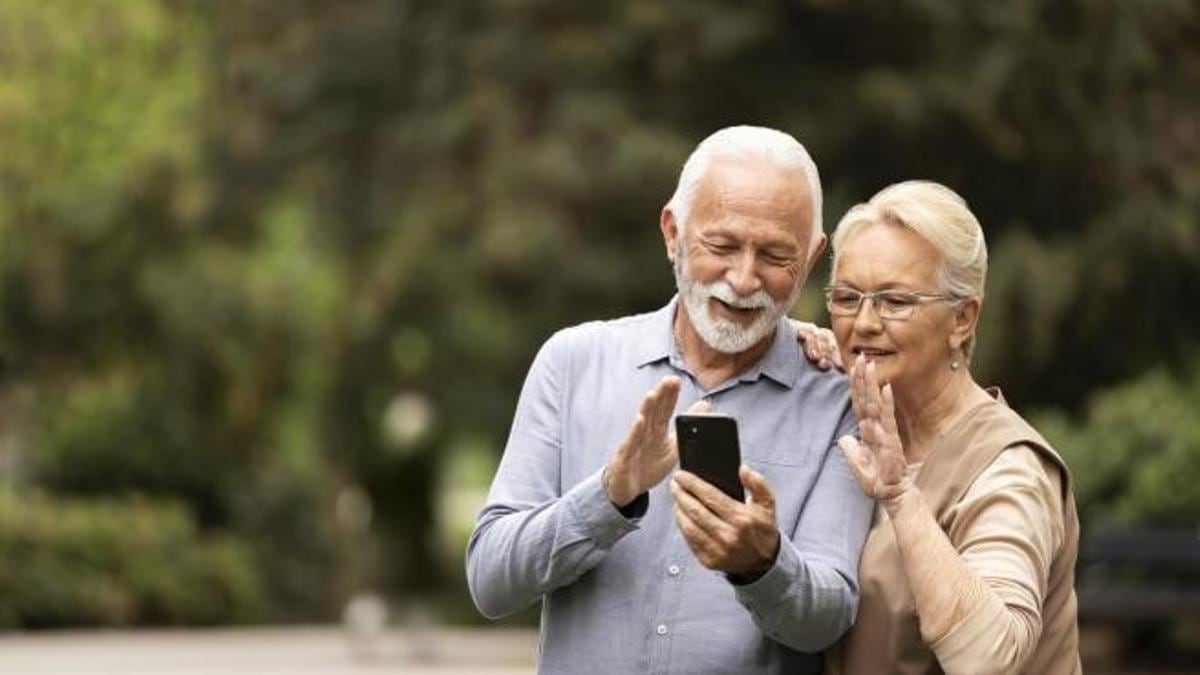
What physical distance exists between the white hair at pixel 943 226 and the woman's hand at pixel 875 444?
23 centimetres

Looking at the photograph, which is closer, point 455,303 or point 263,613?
point 455,303

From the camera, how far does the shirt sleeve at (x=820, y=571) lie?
13.8ft

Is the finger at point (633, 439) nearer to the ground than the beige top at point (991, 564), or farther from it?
farther from it

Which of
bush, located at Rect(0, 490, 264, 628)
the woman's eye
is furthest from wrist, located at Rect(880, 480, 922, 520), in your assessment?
bush, located at Rect(0, 490, 264, 628)

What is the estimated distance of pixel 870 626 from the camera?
4.37m

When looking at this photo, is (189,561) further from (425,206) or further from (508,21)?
(508,21)

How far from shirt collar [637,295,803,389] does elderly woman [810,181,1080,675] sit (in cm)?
13

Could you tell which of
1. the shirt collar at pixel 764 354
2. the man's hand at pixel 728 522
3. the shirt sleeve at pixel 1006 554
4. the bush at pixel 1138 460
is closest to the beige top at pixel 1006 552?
the shirt sleeve at pixel 1006 554

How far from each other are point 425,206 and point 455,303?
1.49 meters

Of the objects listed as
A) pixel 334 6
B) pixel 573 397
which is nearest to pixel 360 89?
pixel 334 6

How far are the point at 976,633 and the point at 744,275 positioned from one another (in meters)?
0.69

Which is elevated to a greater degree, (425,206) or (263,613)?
(425,206)

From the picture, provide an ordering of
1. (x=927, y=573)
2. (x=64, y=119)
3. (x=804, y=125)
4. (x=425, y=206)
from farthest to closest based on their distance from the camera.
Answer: (x=64, y=119), (x=425, y=206), (x=804, y=125), (x=927, y=573)

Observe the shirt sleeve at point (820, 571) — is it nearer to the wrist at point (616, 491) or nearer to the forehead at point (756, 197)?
the wrist at point (616, 491)
